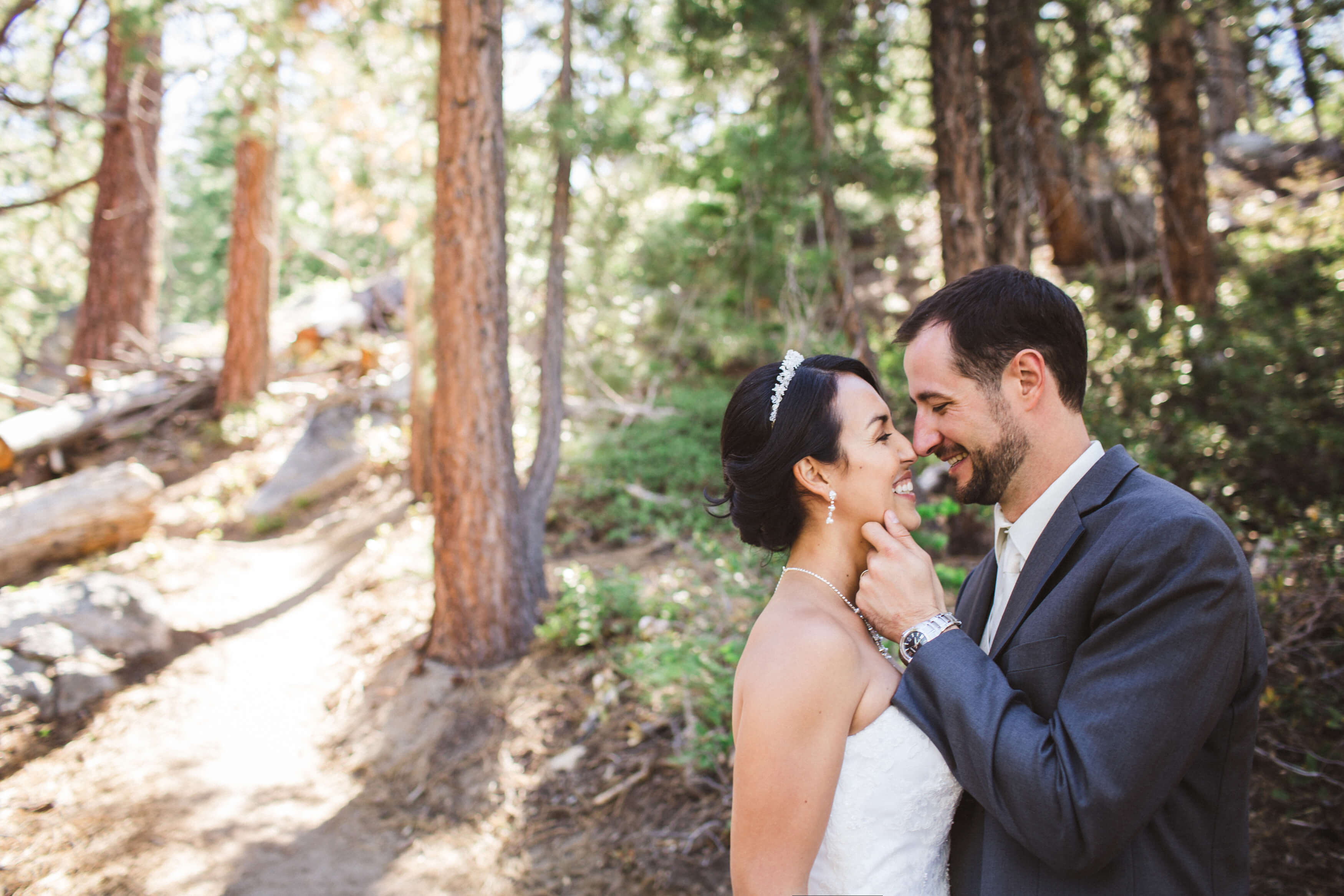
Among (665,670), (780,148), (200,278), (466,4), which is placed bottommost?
(665,670)

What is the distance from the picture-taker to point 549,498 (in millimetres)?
7379

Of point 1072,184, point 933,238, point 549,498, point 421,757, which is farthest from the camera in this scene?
point 933,238

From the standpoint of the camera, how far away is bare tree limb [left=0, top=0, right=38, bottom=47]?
A: 5.86 metres

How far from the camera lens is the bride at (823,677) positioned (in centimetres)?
185

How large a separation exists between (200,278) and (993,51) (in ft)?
101

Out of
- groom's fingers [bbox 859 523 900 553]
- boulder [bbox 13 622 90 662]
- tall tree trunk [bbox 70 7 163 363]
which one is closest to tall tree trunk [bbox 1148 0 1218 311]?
groom's fingers [bbox 859 523 900 553]

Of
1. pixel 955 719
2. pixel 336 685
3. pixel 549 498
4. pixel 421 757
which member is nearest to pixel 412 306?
pixel 549 498

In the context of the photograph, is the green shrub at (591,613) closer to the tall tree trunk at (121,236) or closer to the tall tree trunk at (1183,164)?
the tall tree trunk at (1183,164)

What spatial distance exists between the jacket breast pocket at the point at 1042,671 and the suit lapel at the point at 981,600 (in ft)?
1.32

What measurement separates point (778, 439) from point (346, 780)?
196 inches

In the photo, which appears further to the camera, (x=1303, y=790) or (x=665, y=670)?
(x=665, y=670)

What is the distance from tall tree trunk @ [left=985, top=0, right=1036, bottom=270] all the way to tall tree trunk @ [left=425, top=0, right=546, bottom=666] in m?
4.50

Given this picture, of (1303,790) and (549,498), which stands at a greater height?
(549,498)

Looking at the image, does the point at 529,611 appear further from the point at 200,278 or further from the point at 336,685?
the point at 200,278
